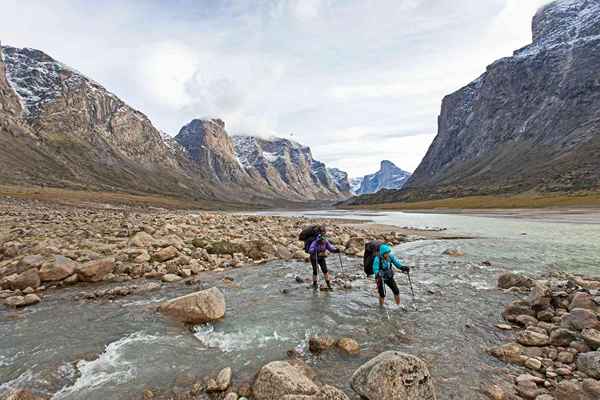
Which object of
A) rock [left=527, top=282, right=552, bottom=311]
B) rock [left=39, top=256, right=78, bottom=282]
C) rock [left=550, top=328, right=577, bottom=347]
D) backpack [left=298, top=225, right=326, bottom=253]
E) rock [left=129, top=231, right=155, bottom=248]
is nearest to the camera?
rock [left=550, top=328, right=577, bottom=347]

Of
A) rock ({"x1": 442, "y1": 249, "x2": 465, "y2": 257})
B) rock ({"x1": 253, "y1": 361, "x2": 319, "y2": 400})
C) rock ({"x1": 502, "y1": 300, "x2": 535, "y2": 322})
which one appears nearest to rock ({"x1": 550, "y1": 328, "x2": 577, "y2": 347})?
rock ({"x1": 502, "y1": 300, "x2": 535, "y2": 322})

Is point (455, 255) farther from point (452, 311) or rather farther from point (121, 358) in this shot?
point (121, 358)

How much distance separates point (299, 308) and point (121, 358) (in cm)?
568

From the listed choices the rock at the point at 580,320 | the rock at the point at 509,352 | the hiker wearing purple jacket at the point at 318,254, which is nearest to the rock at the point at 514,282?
the rock at the point at 580,320

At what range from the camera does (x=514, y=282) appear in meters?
13.6

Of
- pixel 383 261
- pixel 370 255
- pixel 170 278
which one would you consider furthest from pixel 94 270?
pixel 383 261

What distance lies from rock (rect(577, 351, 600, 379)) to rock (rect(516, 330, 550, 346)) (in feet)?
3.54

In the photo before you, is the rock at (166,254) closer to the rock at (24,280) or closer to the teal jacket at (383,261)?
the rock at (24,280)

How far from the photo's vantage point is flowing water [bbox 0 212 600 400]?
23.3 ft

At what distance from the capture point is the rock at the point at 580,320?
332 inches

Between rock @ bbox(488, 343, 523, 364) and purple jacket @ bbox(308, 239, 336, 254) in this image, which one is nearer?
rock @ bbox(488, 343, 523, 364)

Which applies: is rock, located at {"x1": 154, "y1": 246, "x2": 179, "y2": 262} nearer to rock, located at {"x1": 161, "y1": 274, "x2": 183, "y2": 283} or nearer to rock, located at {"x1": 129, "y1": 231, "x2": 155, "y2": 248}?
rock, located at {"x1": 129, "y1": 231, "x2": 155, "y2": 248}

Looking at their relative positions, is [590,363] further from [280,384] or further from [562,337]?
[280,384]

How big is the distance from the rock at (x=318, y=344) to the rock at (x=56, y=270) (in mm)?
11858
